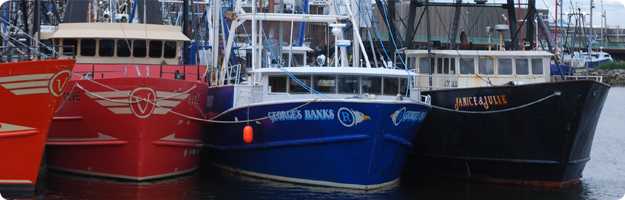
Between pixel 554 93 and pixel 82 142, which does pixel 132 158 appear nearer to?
pixel 82 142

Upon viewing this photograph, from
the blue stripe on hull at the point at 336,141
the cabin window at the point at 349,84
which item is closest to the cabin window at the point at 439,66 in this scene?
the blue stripe on hull at the point at 336,141

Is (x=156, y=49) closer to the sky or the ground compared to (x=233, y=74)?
closer to the sky

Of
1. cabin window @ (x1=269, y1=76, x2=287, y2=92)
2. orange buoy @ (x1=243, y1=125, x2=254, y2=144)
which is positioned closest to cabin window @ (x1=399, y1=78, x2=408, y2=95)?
cabin window @ (x1=269, y1=76, x2=287, y2=92)

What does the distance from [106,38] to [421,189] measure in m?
8.42

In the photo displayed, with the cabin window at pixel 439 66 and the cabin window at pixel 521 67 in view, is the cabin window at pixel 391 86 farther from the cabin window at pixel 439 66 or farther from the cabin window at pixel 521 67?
the cabin window at pixel 521 67

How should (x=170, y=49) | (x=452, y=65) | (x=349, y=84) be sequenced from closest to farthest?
1. (x=349, y=84)
2. (x=170, y=49)
3. (x=452, y=65)

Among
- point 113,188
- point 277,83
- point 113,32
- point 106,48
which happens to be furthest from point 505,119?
point 106,48

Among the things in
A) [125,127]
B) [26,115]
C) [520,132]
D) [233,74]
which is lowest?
[520,132]

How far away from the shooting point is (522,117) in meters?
23.1

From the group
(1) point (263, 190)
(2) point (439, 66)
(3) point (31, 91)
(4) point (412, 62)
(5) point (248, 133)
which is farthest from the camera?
(4) point (412, 62)

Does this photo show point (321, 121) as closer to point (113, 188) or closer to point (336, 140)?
point (336, 140)

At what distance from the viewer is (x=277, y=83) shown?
23.1 metres

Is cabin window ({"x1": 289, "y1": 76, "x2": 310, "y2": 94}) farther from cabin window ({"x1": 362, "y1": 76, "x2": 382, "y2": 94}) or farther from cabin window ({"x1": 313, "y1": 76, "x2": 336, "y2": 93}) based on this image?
cabin window ({"x1": 362, "y1": 76, "x2": 382, "y2": 94})

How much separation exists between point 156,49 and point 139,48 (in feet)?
1.50
